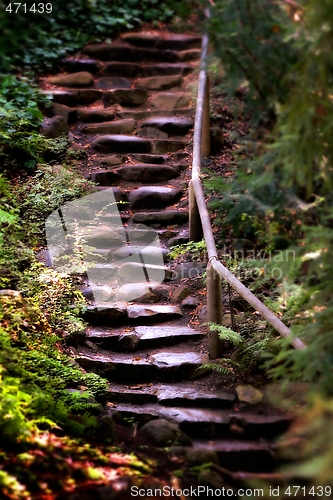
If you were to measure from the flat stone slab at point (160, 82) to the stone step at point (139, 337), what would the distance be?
15.3 ft

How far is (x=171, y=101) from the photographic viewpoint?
7672mm

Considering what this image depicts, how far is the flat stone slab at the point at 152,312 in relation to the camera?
188 inches

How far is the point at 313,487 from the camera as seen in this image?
2504mm

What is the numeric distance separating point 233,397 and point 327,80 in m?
2.43

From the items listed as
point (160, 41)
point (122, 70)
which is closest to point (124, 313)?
point (122, 70)

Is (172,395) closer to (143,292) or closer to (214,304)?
(214,304)

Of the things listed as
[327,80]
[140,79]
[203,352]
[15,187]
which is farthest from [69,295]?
[140,79]

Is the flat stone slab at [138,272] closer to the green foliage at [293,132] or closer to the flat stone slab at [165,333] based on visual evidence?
the flat stone slab at [165,333]

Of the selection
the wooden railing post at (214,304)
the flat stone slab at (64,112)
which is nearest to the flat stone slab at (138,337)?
the wooden railing post at (214,304)

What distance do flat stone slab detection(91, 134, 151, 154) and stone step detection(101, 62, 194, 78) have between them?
1.90m

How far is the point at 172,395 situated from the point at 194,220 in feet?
7.03

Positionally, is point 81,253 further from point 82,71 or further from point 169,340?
point 82,71

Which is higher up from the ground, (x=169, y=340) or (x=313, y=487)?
(x=169, y=340)

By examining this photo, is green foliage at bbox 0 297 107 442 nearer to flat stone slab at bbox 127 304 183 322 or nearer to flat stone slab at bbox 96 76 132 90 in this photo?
flat stone slab at bbox 127 304 183 322
